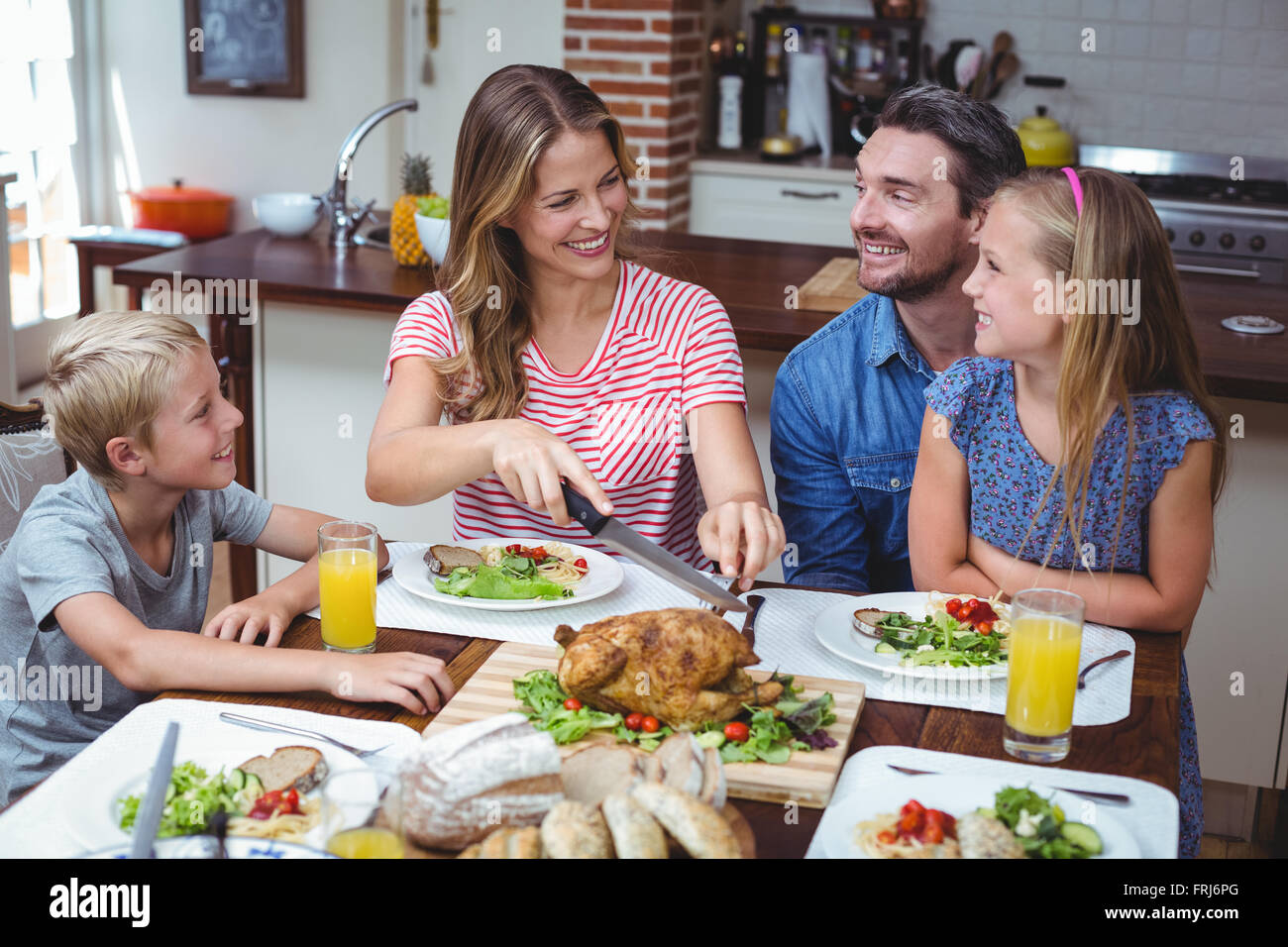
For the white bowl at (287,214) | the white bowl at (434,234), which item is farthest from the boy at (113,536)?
the white bowl at (287,214)

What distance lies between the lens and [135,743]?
123 centimetres

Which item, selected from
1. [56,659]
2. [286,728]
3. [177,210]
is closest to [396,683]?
[286,728]

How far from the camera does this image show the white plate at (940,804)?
1.07m

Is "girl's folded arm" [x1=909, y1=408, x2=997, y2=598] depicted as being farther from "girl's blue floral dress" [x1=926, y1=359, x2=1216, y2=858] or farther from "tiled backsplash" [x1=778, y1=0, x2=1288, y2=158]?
"tiled backsplash" [x1=778, y1=0, x2=1288, y2=158]

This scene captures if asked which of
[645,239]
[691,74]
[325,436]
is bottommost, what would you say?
[325,436]

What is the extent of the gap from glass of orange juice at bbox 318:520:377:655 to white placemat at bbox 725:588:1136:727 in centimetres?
41

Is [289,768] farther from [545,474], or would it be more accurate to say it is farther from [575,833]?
[545,474]

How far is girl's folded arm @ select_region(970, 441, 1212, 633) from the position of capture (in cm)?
156

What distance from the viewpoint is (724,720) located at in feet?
4.09

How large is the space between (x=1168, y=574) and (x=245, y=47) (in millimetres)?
4404

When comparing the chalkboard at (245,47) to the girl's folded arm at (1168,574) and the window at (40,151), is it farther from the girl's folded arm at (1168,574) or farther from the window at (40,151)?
the girl's folded arm at (1168,574)
